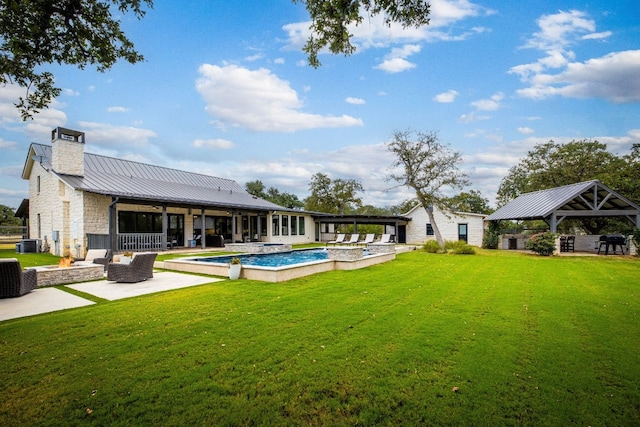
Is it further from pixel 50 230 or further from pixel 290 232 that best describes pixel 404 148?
pixel 50 230

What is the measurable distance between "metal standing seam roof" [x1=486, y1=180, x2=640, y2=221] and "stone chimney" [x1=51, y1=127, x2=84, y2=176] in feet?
79.4

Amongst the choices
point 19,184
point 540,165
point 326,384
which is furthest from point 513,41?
point 19,184

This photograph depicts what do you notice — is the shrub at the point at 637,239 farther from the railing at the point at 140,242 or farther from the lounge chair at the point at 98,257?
the railing at the point at 140,242

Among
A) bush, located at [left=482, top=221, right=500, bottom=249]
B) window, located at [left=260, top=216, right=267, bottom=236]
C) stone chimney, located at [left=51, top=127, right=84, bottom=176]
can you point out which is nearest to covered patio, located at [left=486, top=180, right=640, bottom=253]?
bush, located at [left=482, top=221, right=500, bottom=249]

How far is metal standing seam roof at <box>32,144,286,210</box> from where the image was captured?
14.5m

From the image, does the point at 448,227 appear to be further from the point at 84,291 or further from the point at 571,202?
the point at 84,291

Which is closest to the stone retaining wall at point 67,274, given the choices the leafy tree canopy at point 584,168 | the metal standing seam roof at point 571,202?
the metal standing seam roof at point 571,202

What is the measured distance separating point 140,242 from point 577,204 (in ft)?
83.7

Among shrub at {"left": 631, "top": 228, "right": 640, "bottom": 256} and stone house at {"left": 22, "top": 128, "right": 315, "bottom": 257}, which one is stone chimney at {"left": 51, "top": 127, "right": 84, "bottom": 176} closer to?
stone house at {"left": 22, "top": 128, "right": 315, "bottom": 257}

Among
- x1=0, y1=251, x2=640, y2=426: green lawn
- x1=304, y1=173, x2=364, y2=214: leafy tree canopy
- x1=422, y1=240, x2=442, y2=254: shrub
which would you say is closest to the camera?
x1=0, y1=251, x2=640, y2=426: green lawn

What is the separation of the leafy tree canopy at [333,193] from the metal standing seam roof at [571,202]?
71.1ft

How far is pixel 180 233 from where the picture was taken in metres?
18.9

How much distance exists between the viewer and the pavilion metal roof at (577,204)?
16.8 meters

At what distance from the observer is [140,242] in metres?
15.1
